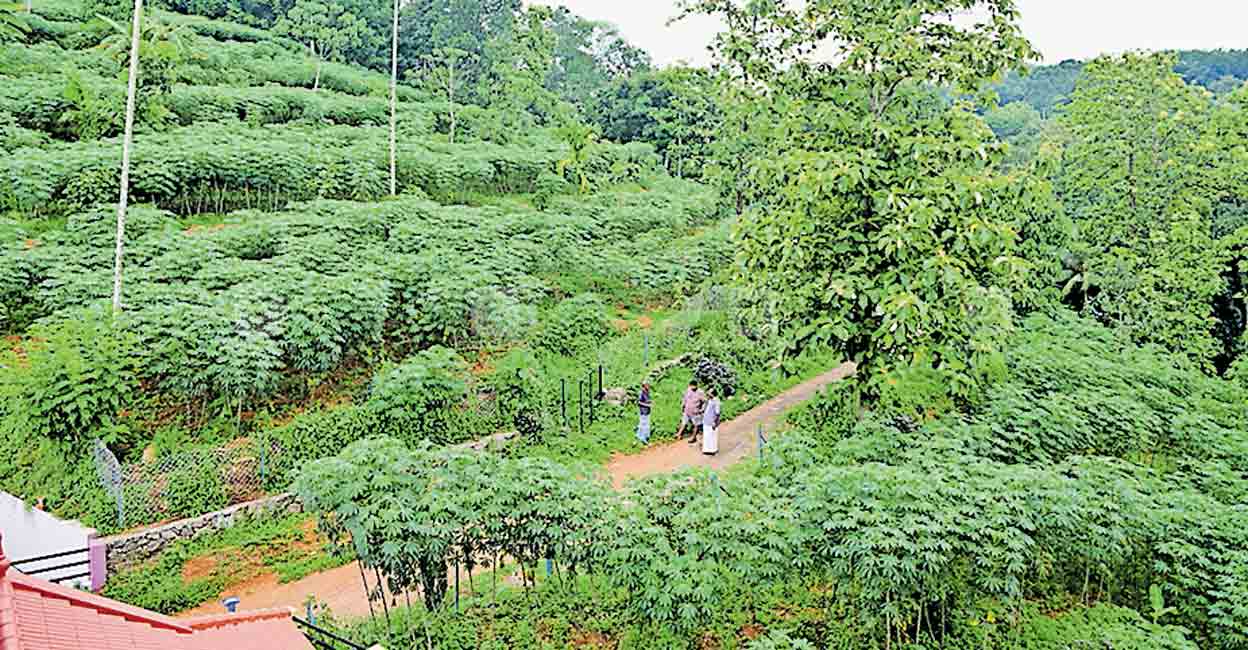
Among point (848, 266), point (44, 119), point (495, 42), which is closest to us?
point (848, 266)

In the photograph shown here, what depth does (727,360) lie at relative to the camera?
1560 centimetres

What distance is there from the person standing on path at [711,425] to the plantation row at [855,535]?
4.17 meters

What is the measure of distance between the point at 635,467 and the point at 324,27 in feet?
106

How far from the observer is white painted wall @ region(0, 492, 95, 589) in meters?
8.72

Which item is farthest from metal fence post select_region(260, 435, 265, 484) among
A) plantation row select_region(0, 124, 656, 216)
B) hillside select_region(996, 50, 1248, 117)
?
hillside select_region(996, 50, 1248, 117)

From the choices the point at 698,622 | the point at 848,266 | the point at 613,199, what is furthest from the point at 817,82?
the point at 613,199

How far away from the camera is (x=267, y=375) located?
11.1 metres

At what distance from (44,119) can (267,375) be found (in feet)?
47.4

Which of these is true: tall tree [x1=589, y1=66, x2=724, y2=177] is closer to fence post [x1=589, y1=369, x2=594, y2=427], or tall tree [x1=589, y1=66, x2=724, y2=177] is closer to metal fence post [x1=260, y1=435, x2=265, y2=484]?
fence post [x1=589, y1=369, x2=594, y2=427]

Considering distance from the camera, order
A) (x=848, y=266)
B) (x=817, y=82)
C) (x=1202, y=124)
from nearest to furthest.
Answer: (x=848, y=266) < (x=817, y=82) < (x=1202, y=124)

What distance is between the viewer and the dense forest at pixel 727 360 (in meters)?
6.59

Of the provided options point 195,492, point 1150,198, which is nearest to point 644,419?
point 195,492

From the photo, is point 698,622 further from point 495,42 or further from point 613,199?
point 495,42

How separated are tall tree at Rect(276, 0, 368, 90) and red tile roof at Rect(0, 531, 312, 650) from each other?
3720cm
